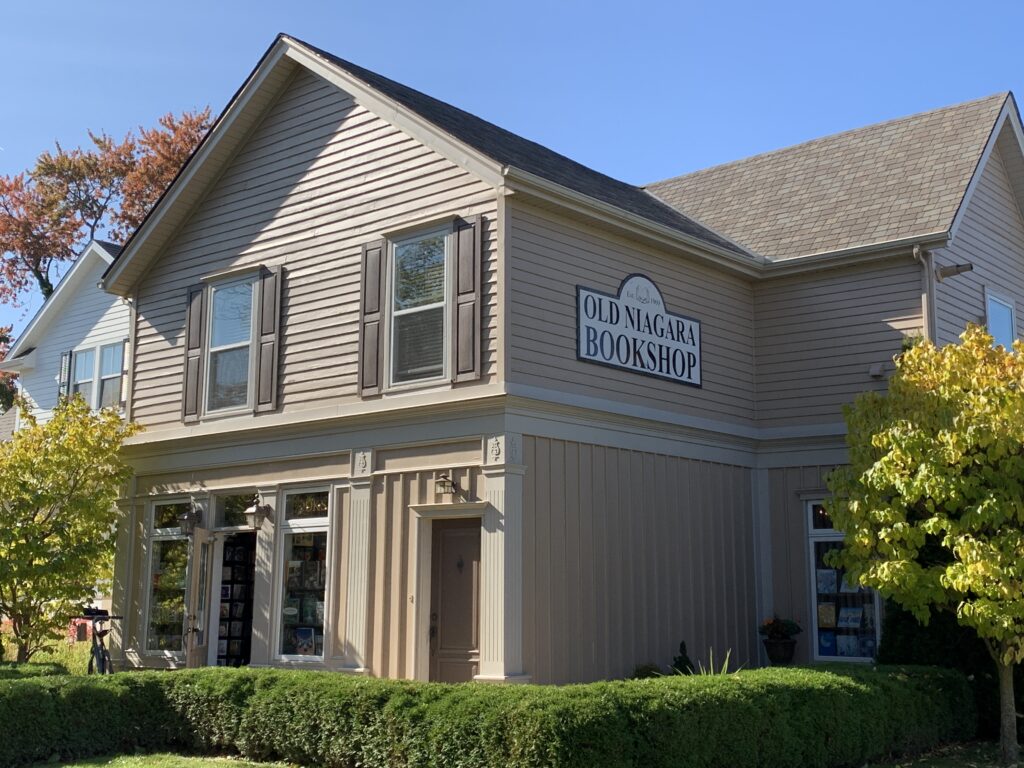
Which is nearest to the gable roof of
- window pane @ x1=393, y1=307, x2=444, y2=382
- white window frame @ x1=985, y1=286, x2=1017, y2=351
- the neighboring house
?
the neighboring house

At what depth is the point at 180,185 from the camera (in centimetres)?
1667

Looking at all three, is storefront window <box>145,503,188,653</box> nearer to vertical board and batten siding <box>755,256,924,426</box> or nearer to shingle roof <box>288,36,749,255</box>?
shingle roof <box>288,36,749,255</box>

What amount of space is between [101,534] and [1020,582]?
1250cm

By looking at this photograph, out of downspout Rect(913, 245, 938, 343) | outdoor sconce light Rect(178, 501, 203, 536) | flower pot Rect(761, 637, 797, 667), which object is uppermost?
downspout Rect(913, 245, 938, 343)

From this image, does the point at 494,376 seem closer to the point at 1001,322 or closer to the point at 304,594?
the point at 304,594

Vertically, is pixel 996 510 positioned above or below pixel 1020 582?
above

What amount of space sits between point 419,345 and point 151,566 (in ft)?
19.7

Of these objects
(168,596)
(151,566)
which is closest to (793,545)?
(168,596)

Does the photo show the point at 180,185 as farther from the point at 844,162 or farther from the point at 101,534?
the point at 844,162

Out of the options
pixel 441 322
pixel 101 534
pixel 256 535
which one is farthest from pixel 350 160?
pixel 101 534

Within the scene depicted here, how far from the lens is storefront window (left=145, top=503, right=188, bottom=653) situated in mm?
16141

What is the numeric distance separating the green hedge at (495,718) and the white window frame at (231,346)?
4.28m

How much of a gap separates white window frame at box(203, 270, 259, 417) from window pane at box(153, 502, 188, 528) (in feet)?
5.01

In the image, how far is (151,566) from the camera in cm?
1672
